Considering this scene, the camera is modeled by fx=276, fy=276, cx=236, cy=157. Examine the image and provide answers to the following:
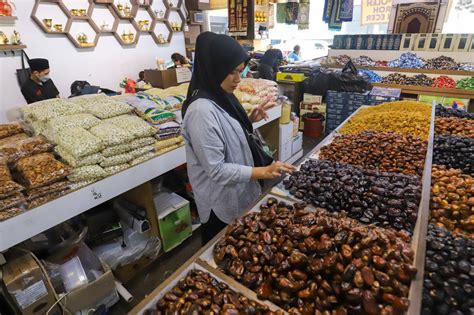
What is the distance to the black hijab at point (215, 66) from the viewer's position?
120cm

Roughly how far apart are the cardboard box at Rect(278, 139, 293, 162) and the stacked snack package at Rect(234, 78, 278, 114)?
664 mm

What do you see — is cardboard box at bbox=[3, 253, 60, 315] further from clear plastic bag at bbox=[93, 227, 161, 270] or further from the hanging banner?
the hanging banner

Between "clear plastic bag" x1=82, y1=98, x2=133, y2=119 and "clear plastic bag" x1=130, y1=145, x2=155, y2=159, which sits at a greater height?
"clear plastic bag" x1=82, y1=98, x2=133, y2=119

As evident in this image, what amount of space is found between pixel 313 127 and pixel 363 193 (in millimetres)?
3469

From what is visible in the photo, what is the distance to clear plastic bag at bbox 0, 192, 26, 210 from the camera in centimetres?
125

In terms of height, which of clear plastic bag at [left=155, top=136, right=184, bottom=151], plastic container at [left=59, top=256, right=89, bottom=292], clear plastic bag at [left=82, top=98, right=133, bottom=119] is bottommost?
plastic container at [left=59, top=256, right=89, bottom=292]

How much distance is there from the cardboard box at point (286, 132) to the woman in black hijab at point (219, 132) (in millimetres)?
1957

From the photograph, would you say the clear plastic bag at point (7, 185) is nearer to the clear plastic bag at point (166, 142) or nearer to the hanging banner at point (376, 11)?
the clear plastic bag at point (166, 142)

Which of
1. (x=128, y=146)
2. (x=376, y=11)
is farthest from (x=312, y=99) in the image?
(x=128, y=146)

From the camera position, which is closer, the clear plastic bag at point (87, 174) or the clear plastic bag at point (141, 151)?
the clear plastic bag at point (87, 174)

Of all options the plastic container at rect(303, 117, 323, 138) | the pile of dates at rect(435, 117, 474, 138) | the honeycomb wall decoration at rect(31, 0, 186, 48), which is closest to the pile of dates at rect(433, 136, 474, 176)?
the pile of dates at rect(435, 117, 474, 138)

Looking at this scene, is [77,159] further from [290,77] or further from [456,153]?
[290,77]

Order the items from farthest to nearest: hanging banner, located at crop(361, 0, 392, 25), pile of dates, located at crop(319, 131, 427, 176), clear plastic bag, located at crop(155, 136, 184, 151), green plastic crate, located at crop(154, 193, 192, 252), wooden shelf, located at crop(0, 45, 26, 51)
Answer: hanging banner, located at crop(361, 0, 392, 25) < wooden shelf, located at crop(0, 45, 26, 51) < green plastic crate, located at crop(154, 193, 192, 252) < clear plastic bag, located at crop(155, 136, 184, 151) < pile of dates, located at crop(319, 131, 427, 176)

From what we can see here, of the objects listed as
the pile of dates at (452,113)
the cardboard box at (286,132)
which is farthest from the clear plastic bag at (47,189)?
the pile of dates at (452,113)
